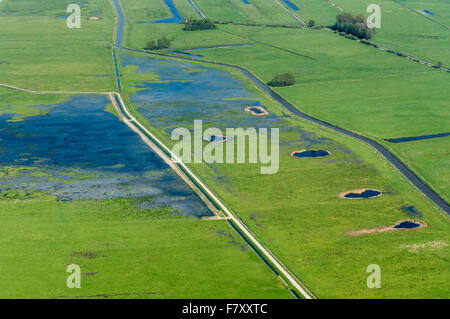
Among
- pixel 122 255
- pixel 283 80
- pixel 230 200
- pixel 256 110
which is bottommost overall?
pixel 122 255

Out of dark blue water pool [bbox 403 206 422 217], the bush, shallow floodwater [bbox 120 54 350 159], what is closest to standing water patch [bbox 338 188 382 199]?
dark blue water pool [bbox 403 206 422 217]

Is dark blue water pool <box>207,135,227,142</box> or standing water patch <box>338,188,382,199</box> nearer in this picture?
standing water patch <box>338,188,382,199</box>

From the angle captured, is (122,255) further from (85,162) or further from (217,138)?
(217,138)

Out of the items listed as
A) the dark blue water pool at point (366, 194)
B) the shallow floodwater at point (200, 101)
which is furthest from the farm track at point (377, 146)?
the dark blue water pool at point (366, 194)

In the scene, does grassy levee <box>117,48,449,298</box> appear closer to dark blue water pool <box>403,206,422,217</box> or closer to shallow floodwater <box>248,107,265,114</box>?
dark blue water pool <box>403,206,422,217</box>

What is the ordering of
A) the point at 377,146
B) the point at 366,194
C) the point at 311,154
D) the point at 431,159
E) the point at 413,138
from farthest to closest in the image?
the point at 413,138, the point at 377,146, the point at 311,154, the point at 431,159, the point at 366,194

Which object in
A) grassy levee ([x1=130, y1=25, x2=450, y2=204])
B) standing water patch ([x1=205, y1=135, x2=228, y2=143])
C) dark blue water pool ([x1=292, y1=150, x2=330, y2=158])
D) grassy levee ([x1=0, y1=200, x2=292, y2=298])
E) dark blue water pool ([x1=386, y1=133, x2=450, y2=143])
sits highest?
grassy levee ([x1=130, y1=25, x2=450, y2=204])

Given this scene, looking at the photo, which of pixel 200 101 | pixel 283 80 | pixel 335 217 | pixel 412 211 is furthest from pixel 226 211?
pixel 283 80
